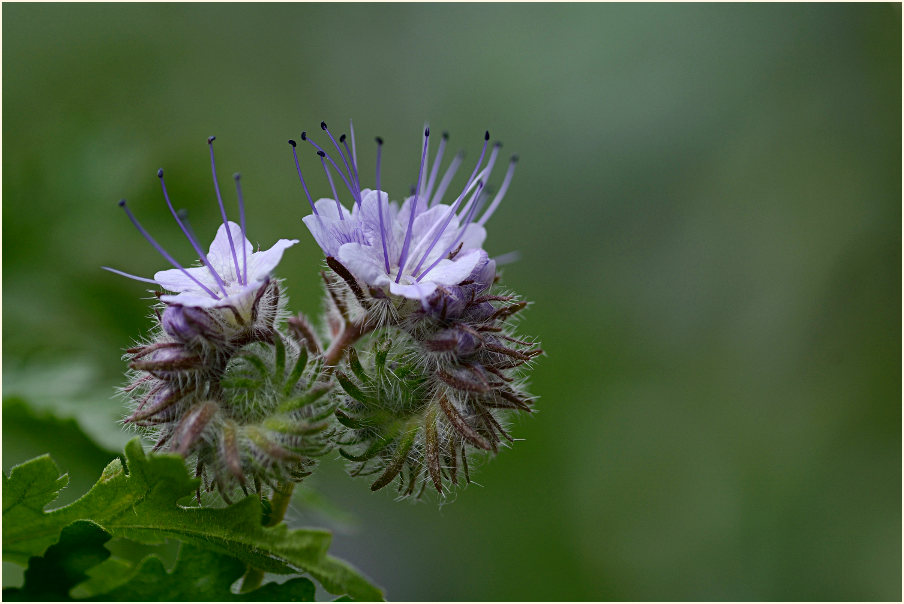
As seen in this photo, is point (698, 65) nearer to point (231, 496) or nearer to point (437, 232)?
point (437, 232)

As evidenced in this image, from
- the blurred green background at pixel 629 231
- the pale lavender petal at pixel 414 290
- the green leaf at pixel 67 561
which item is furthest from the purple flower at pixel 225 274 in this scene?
the blurred green background at pixel 629 231

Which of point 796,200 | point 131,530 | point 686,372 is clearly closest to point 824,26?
point 796,200

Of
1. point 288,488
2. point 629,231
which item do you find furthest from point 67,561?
point 629,231

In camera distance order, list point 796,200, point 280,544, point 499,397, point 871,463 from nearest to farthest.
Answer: point 280,544 → point 499,397 → point 871,463 → point 796,200

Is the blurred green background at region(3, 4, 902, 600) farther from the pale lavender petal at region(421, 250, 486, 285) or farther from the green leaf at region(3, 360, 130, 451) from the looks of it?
the pale lavender petal at region(421, 250, 486, 285)

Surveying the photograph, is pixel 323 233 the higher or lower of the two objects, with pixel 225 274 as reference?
higher

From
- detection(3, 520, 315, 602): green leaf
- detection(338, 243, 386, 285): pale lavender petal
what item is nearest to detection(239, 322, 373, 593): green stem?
detection(3, 520, 315, 602): green leaf

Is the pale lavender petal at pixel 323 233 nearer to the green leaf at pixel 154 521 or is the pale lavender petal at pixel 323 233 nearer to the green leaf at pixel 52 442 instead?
the green leaf at pixel 154 521

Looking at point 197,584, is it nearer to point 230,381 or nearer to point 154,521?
point 154,521
